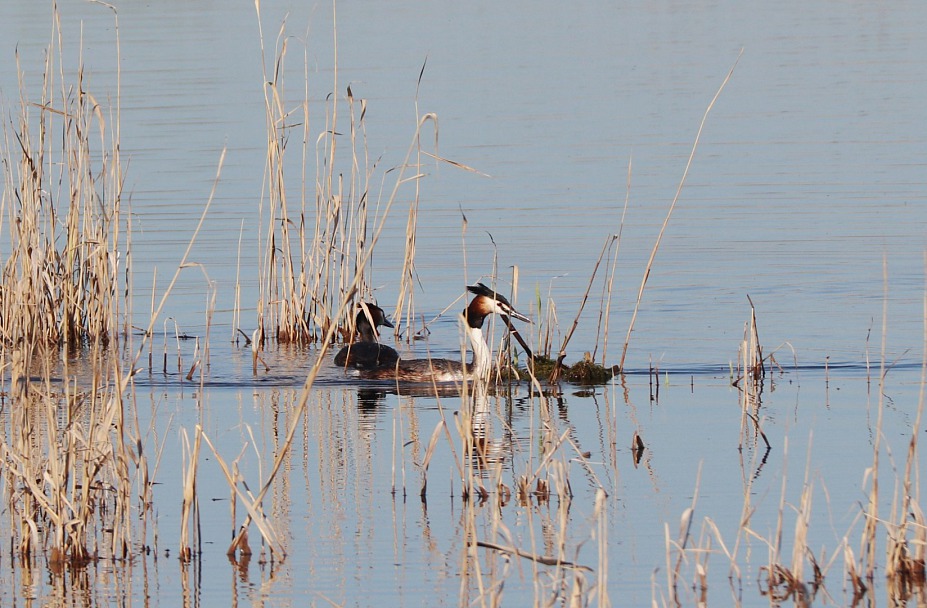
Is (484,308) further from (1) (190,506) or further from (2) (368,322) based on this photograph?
(1) (190,506)

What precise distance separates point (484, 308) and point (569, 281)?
2812mm

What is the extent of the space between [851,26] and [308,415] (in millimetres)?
24737

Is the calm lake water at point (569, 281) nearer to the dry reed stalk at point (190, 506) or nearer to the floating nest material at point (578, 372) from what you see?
the dry reed stalk at point (190, 506)

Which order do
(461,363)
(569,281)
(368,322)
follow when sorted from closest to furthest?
(461,363)
(368,322)
(569,281)

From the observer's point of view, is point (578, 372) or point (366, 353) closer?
point (578, 372)

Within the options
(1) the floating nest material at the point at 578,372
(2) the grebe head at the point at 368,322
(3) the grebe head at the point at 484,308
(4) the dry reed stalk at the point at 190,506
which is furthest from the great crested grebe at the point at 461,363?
(4) the dry reed stalk at the point at 190,506

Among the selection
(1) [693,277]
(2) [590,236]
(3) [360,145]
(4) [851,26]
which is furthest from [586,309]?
(4) [851,26]

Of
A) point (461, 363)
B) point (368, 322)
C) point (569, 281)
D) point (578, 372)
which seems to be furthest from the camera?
point (569, 281)

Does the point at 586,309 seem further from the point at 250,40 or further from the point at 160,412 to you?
the point at 250,40

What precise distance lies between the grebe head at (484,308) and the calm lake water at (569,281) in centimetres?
46

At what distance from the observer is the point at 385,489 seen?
24.5 feet

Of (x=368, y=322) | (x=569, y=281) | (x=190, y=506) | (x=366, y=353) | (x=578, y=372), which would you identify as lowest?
(x=190, y=506)

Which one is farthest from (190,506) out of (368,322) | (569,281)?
(569,281)

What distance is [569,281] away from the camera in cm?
1354
